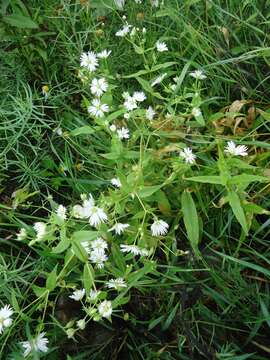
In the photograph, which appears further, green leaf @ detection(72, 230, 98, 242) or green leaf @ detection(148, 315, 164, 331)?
green leaf @ detection(148, 315, 164, 331)

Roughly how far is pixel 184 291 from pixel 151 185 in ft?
0.87

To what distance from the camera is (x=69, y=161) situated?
155 centimetres

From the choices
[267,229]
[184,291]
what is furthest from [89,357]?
[267,229]

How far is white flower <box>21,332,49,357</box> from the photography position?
1.16m

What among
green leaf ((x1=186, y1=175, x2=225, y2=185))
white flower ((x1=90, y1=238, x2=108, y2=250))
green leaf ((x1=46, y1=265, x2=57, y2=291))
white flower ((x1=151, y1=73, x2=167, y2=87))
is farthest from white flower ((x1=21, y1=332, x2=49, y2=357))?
white flower ((x1=151, y1=73, x2=167, y2=87))

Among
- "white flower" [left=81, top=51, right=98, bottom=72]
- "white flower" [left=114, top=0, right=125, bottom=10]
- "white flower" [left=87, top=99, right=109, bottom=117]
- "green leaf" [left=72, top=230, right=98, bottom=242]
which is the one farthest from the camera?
"white flower" [left=114, top=0, right=125, bottom=10]

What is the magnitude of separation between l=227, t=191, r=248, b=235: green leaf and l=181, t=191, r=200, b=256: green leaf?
0.09 metres

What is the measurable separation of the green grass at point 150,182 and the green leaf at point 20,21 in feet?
0.04

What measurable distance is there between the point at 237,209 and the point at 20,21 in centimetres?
95

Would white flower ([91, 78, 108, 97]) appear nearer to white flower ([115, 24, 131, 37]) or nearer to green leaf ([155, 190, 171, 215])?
white flower ([115, 24, 131, 37])

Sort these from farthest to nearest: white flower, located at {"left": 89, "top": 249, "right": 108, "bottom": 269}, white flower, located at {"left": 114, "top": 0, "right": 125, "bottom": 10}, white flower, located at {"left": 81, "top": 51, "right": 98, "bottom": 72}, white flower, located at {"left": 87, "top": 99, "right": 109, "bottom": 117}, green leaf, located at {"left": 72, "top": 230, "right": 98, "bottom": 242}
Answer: white flower, located at {"left": 114, "top": 0, "right": 125, "bottom": 10} → white flower, located at {"left": 81, "top": 51, "right": 98, "bottom": 72} → white flower, located at {"left": 87, "top": 99, "right": 109, "bottom": 117} → white flower, located at {"left": 89, "top": 249, "right": 108, "bottom": 269} → green leaf, located at {"left": 72, "top": 230, "right": 98, "bottom": 242}

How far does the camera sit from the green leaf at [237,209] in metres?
1.11

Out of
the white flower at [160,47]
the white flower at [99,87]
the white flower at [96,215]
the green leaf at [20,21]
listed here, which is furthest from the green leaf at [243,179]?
the green leaf at [20,21]

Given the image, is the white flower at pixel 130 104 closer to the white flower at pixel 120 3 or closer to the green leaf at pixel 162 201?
the green leaf at pixel 162 201
